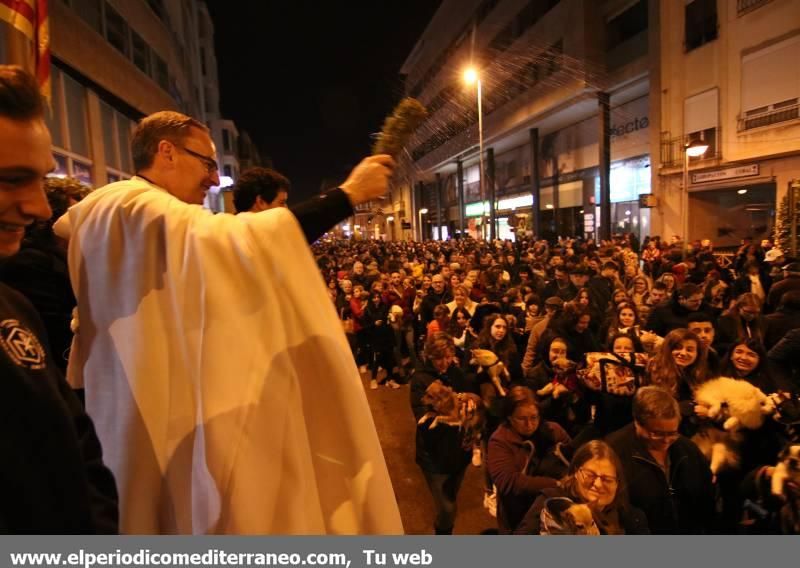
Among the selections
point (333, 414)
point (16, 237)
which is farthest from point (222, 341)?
point (16, 237)

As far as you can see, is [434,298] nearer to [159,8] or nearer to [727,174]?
[727,174]

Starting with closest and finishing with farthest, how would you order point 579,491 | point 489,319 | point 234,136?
point 579,491
point 489,319
point 234,136

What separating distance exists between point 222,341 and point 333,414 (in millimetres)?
316

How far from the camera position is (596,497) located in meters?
2.74

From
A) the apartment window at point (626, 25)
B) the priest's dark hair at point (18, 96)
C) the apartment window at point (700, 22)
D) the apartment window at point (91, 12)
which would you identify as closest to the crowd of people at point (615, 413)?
the priest's dark hair at point (18, 96)

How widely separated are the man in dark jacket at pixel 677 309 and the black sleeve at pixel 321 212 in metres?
5.54

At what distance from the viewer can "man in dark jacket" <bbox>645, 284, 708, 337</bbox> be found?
6.01 m

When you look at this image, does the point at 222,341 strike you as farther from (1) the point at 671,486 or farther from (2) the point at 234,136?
(2) the point at 234,136

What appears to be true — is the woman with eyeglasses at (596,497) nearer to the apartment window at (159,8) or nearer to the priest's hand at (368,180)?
the priest's hand at (368,180)

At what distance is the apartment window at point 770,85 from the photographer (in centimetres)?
1698

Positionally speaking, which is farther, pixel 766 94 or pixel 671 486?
pixel 766 94

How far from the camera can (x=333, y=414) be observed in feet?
4.21

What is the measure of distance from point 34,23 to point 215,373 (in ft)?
16.5

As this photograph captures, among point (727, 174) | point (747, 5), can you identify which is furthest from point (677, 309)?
point (747, 5)
